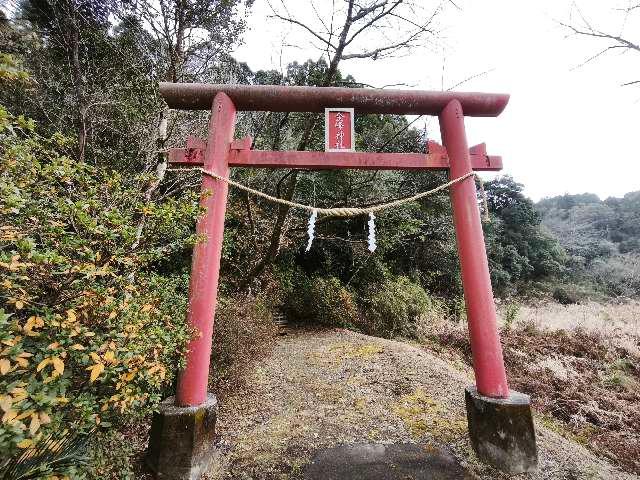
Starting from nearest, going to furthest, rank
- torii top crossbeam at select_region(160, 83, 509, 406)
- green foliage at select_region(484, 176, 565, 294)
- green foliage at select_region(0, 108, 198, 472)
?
green foliage at select_region(0, 108, 198, 472), torii top crossbeam at select_region(160, 83, 509, 406), green foliage at select_region(484, 176, 565, 294)

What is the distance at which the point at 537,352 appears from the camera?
7.24 meters

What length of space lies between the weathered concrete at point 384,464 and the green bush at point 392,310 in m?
5.93

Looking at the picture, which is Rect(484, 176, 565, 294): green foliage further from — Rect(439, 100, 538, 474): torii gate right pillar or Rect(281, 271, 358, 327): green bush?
Rect(439, 100, 538, 474): torii gate right pillar

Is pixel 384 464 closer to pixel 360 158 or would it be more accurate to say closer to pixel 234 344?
pixel 234 344

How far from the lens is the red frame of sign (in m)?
3.49

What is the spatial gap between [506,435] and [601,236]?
3644 cm

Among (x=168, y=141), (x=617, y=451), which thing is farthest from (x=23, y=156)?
(x=617, y=451)

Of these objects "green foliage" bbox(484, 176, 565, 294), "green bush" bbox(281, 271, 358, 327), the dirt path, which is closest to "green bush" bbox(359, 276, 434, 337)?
"green bush" bbox(281, 271, 358, 327)

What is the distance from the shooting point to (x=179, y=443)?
2635mm

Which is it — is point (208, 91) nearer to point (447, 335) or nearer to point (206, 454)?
point (206, 454)

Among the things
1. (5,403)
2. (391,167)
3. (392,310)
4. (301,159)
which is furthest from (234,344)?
(392,310)

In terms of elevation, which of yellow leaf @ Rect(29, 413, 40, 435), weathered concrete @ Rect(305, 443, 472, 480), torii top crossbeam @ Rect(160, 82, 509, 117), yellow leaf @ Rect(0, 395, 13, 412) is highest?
torii top crossbeam @ Rect(160, 82, 509, 117)

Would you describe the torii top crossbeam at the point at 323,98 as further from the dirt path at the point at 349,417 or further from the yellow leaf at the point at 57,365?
the dirt path at the point at 349,417

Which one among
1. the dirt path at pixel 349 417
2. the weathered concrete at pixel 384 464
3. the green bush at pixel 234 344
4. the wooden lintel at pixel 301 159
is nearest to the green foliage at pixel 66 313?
the wooden lintel at pixel 301 159
